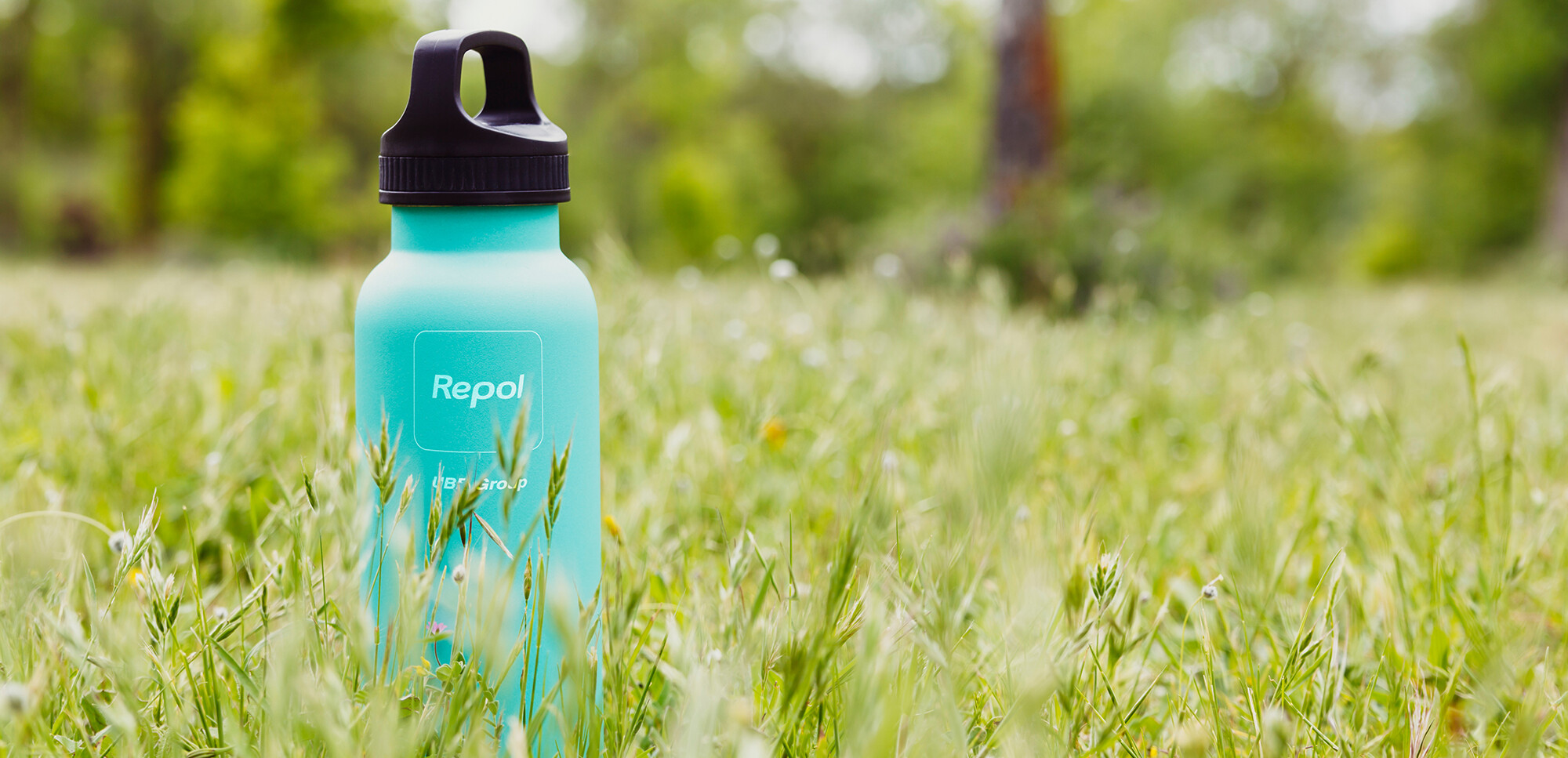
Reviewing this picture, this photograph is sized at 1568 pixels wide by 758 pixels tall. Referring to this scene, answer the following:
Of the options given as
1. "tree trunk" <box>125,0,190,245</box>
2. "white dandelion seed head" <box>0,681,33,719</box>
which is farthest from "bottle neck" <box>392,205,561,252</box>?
"tree trunk" <box>125,0,190,245</box>

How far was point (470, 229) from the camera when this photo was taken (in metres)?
1.29

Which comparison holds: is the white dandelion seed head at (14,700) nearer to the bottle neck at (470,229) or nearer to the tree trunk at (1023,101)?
the bottle neck at (470,229)

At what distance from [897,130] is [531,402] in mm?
37498

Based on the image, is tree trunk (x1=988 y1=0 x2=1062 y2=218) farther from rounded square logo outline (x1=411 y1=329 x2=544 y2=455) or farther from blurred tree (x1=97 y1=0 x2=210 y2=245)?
blurred tree (x1=97 y1=0 x2=210 y2=245)

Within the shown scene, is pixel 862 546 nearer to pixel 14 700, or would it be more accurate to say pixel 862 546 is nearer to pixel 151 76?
pixel 14 700

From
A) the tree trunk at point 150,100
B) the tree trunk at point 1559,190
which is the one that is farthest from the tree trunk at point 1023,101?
the tree trunk at point 150,100

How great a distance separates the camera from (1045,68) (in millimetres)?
Answer: 7824

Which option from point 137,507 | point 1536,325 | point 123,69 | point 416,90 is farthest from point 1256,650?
point 123,69

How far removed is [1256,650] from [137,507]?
2.10m

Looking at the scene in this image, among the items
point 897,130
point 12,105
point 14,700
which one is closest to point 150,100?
point 12,105

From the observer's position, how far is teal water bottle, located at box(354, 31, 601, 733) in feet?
4.10

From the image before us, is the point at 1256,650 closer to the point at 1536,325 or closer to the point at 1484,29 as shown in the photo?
the point at 1536,325

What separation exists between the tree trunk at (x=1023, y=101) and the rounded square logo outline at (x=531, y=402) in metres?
6.76

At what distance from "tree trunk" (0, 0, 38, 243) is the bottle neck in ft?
81.4
